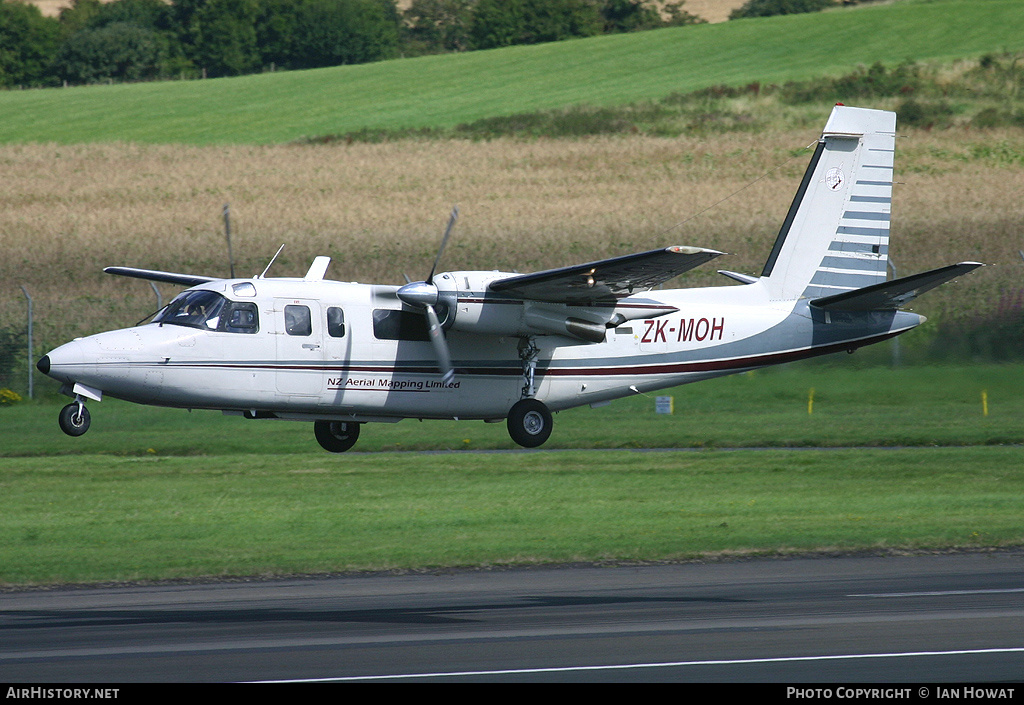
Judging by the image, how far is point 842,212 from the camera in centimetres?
2445

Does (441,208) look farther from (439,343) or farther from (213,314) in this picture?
(213,314)

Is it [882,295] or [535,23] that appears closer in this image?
[882,295]

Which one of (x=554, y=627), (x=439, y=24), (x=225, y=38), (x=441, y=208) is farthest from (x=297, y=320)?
(x=439, y=24)

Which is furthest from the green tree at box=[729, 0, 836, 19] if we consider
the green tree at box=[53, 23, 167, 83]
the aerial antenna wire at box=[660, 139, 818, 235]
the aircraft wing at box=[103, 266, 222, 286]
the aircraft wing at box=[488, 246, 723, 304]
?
the aircraft wing at box=[488, 246, 723, 304]

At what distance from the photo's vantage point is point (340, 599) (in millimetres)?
18453

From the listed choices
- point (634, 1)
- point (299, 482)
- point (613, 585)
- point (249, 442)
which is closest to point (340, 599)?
point (613, 585)

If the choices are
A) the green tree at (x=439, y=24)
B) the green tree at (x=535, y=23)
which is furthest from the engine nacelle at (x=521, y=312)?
the green tree at (x=439, y=24)

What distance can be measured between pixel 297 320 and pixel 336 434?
2.78m

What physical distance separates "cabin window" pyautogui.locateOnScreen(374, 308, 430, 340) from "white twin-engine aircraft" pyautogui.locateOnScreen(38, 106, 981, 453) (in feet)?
0.08

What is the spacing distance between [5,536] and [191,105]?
58.2 meters

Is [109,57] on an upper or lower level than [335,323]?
upper

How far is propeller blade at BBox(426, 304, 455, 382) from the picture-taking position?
2088cm

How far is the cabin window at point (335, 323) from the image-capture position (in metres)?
20.9
